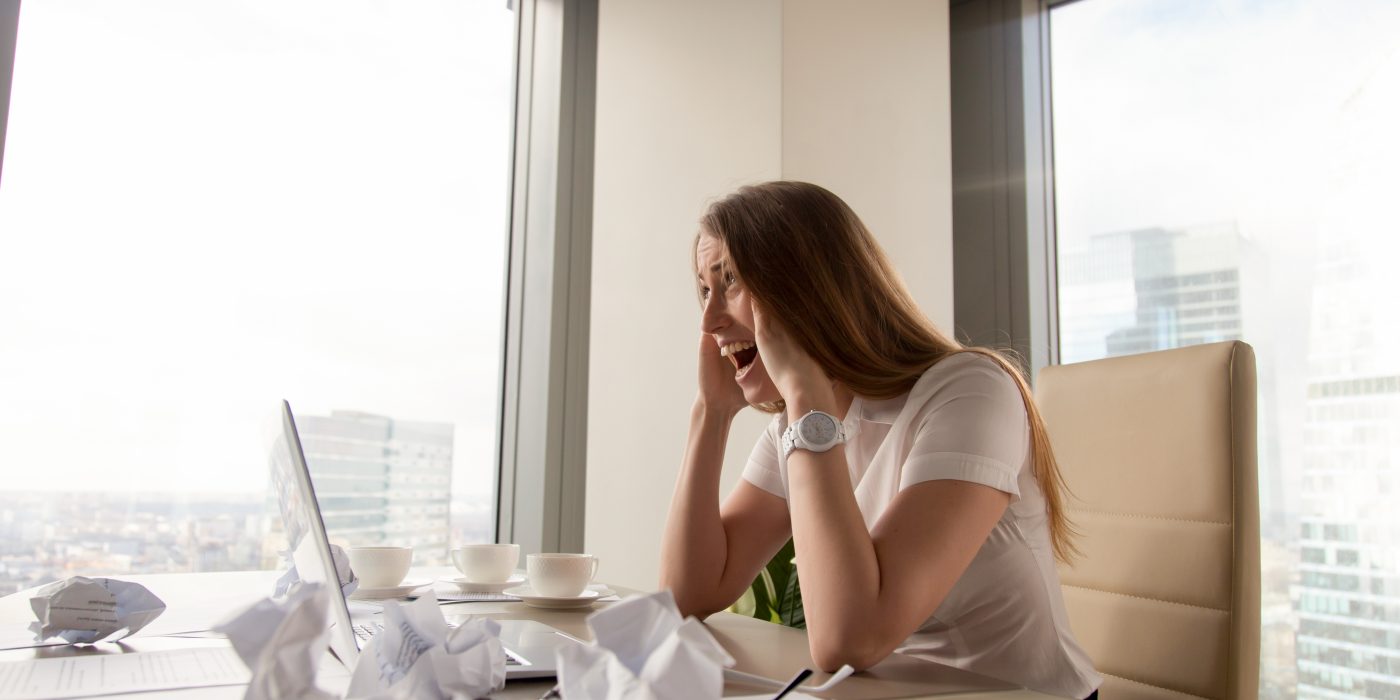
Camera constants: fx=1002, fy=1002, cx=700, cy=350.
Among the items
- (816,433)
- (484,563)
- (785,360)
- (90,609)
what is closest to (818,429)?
(816,433)

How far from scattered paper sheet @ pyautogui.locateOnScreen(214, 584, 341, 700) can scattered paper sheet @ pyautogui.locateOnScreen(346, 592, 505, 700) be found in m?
0.11

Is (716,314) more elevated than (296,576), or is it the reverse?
(716,314)

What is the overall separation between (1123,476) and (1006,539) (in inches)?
10.3

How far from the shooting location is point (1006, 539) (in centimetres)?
112

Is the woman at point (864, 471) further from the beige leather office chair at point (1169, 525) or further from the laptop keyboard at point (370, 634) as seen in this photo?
the laptop keyboard at point (370, 634)

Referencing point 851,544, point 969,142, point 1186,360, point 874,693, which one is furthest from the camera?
point 969,142

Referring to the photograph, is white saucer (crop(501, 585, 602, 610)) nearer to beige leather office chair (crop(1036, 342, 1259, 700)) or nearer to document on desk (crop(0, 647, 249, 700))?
document on desk (crop(0, 647, 249, 700))

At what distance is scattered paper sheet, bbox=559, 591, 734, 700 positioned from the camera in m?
0.41

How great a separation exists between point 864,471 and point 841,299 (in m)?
0.23

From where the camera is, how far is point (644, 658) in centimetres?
43

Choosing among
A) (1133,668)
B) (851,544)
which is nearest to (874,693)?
(851,544)

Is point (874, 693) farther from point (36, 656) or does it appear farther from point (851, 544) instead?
point (36, 656)

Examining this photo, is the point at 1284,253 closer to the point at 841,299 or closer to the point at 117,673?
the point at 841,299

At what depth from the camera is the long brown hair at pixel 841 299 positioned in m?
1.22
